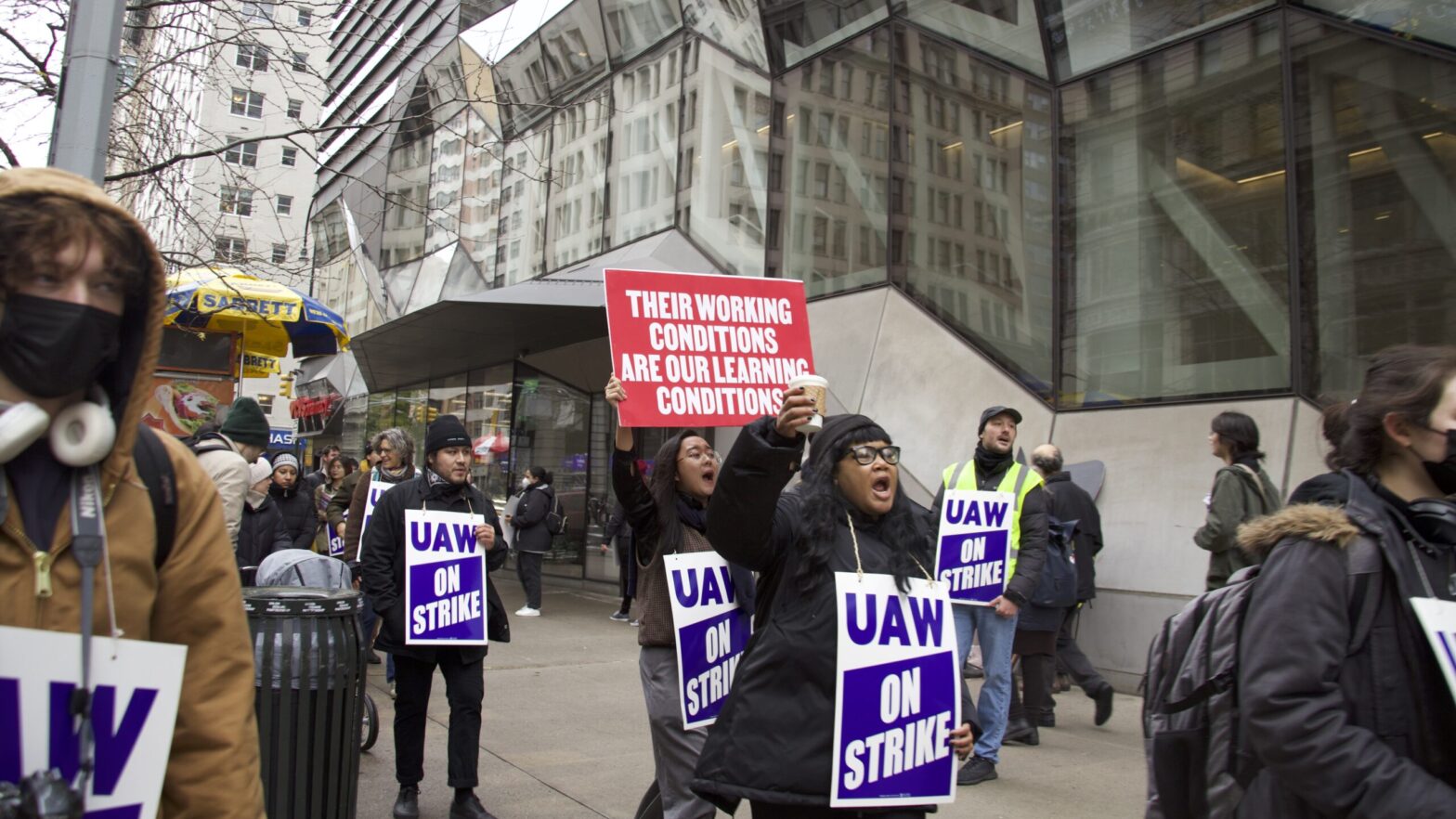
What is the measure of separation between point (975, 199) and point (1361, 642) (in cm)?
→ 916

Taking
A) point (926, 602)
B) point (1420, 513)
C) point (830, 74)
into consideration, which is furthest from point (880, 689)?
point (830, 74)

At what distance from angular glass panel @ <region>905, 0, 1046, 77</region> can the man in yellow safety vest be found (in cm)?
540

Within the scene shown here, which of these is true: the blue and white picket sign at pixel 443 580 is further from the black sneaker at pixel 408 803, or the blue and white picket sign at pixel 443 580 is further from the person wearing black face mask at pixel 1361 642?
the person wearing black face mask at pixel 1361 642

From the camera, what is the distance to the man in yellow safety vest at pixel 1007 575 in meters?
6.07

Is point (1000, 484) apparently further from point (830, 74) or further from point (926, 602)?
point (830, 74)

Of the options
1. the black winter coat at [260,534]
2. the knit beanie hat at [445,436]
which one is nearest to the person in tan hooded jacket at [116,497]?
the knit beanie hat at [445,436]

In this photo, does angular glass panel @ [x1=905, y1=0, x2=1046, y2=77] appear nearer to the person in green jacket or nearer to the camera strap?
the person in green jacket

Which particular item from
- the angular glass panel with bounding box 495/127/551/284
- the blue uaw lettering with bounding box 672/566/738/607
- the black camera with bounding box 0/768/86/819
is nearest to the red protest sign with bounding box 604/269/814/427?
the blue uaw lettering with bounding box 672/566/738/607

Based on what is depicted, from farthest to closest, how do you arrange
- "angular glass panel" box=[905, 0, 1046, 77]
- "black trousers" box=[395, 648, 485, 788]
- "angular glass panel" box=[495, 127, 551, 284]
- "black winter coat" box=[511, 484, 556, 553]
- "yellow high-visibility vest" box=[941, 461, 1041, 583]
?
"angular glass panel" box=[495, 127, 551, 284]
"black winter coat" box=[511, 484, 556, 553]
"angular glass panel" box=[905, 0, 1046, 77]
"yellow high-visibility vest" box=[941, 461, 1041, 583]
"black trousers" box=[395, 648, 485, 788]

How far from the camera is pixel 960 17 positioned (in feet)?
36.7

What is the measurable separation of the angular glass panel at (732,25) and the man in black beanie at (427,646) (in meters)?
9.31

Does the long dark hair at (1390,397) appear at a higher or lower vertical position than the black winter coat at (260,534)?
higher

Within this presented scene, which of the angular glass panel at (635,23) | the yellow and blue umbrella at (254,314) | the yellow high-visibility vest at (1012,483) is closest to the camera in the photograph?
the yellow high-visibility vest at (1012,483)

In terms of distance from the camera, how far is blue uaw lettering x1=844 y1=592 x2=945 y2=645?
3.12 metres
